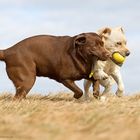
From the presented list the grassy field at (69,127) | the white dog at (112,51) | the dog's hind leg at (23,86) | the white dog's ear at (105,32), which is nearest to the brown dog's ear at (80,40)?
the white dog at (112,51)

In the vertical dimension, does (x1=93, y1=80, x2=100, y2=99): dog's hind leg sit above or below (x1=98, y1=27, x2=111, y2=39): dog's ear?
below

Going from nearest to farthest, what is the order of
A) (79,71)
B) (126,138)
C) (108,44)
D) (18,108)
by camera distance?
(126,138), (18,108), (79,71), (108,44)

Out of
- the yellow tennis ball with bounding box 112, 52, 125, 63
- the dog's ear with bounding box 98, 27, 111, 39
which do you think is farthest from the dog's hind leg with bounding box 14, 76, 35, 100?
the dog's ear with bounding box 98, 27, 111, 39

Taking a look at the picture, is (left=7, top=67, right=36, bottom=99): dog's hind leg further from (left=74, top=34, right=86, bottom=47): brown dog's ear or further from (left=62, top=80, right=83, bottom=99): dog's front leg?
(left=74, top=34, right=86, bottom=47): brown dog's ear

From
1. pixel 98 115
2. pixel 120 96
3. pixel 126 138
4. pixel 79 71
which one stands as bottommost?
pixel 120 96

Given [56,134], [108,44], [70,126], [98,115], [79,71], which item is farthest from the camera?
[108,44]

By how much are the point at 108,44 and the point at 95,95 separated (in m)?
1.19

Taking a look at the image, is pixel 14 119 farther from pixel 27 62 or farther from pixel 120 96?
pixel 120 96

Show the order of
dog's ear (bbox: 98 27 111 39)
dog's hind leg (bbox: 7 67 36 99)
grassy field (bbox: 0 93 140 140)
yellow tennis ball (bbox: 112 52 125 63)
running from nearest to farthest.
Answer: grassy field (bbox: 0 93 140 140), dog's hind leg (bbox: 7 67 36 99), yellow tennis ball (bbox: 112 52 125 63), dog's ear (bbox: 98 27 111 39)

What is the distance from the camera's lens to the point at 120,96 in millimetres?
10938

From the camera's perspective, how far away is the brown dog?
995 centimetres

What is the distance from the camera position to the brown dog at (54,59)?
995cm

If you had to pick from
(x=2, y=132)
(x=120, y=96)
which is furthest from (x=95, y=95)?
(x=2, y=132)

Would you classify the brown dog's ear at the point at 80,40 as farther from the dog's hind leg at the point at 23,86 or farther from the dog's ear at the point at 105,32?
the dog's hind leg at the point at 23,86
